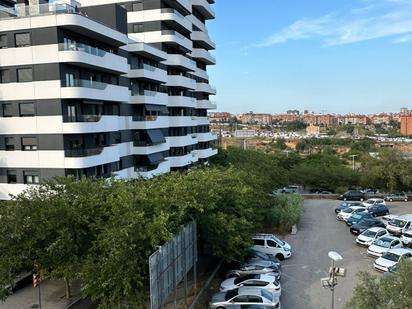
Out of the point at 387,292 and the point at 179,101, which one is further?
the point at 179,101

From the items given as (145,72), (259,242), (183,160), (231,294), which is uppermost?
(145,72)

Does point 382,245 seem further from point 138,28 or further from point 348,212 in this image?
point 138,28

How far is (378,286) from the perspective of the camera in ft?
42.2

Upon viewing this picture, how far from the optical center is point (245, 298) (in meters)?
19.2

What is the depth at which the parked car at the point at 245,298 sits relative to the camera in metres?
19.0

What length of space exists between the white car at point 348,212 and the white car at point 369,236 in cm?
→ 752

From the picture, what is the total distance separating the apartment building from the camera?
2522cm

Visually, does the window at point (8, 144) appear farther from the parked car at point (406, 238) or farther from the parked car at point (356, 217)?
the parked car at point (406, 238)

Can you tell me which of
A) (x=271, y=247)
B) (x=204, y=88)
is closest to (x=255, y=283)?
(x=271, y=247)

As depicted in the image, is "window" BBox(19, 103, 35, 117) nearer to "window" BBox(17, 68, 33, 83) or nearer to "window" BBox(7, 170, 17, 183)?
"window" BBox(17, 68, 33, 83)

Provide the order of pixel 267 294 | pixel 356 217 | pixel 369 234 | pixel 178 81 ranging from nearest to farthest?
pixel 267 294, pixel 369 234, pixel 356 217, pixel 178 81

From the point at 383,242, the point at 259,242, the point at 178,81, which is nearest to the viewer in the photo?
the point at 259,242

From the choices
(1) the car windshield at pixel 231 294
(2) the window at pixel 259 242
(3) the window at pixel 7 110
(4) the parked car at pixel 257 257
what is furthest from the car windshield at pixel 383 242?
(3) the window at pixel 7 110

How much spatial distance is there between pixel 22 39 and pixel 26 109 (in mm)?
4632
